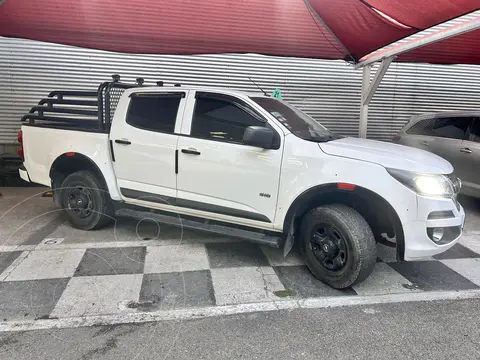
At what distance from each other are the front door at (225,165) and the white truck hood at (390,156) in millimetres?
595

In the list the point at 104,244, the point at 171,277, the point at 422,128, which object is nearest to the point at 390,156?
the point at 171,277

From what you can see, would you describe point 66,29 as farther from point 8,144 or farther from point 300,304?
point 300,304

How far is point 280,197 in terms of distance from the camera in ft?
12.2

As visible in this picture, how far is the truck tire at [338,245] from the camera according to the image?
3.41m

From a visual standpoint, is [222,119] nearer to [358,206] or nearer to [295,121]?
[295,121]

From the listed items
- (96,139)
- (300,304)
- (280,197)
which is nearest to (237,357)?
(300,304)

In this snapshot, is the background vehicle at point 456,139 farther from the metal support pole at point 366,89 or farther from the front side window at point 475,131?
the metal support pole at point 366,89

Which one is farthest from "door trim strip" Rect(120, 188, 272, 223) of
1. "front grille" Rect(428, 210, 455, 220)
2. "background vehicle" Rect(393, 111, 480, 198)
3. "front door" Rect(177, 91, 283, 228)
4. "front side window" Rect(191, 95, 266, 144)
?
"background vehicle" Rect(393, 111, 480, 198)

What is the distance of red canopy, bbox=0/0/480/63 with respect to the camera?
16.7ft

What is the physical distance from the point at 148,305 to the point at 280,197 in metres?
1.64

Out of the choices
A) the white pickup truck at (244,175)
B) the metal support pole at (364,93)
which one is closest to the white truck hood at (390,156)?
the white pickup truck at (244,175)

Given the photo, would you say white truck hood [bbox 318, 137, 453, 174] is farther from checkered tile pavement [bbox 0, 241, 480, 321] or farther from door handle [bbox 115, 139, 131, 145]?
door handle [bbox 115, 139, 131, 145]

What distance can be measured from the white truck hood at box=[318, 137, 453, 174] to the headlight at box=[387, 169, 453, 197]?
0.15ft

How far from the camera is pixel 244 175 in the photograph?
3.85 metres
